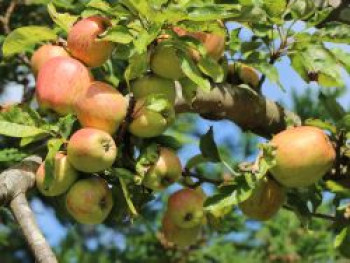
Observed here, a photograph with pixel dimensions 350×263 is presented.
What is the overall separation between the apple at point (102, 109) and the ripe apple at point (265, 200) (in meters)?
0.26

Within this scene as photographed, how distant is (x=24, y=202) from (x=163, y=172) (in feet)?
0.73

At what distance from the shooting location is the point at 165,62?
47.7 inches

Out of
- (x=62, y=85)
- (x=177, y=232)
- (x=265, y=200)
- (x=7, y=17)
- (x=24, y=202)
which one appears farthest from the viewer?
(x=7, y=17)

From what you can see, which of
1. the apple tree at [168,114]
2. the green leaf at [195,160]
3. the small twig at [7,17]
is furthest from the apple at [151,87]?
the small twig at [7,17]

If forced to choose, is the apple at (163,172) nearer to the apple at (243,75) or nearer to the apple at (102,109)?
the apple at (102,109)

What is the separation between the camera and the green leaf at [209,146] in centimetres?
142

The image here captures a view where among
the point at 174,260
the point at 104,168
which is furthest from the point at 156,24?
the point at 174,260

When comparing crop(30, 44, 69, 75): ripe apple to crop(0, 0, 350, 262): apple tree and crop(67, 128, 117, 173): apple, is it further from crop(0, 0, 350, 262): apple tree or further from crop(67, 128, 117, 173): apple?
crop(67, 128, 117, 173): apple

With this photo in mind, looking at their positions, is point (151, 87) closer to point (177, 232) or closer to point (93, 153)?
point (93, 153)

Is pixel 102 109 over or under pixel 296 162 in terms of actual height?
over

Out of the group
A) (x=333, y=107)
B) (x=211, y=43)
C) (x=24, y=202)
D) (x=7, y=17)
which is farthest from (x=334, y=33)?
(x=7, y=17)

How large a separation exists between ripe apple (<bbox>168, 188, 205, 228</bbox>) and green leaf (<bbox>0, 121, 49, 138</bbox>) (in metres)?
0.30

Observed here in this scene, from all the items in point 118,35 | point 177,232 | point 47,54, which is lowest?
point 177,232

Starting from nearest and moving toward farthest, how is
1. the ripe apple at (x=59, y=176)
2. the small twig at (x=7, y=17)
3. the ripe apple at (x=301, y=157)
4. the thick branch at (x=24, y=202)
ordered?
the thick branch at (x=24, y=202) → the ripe apple at (x=59, y=176) → the ripe apple at (x=301, y=157) → the small twig at (x=7, y=17)
